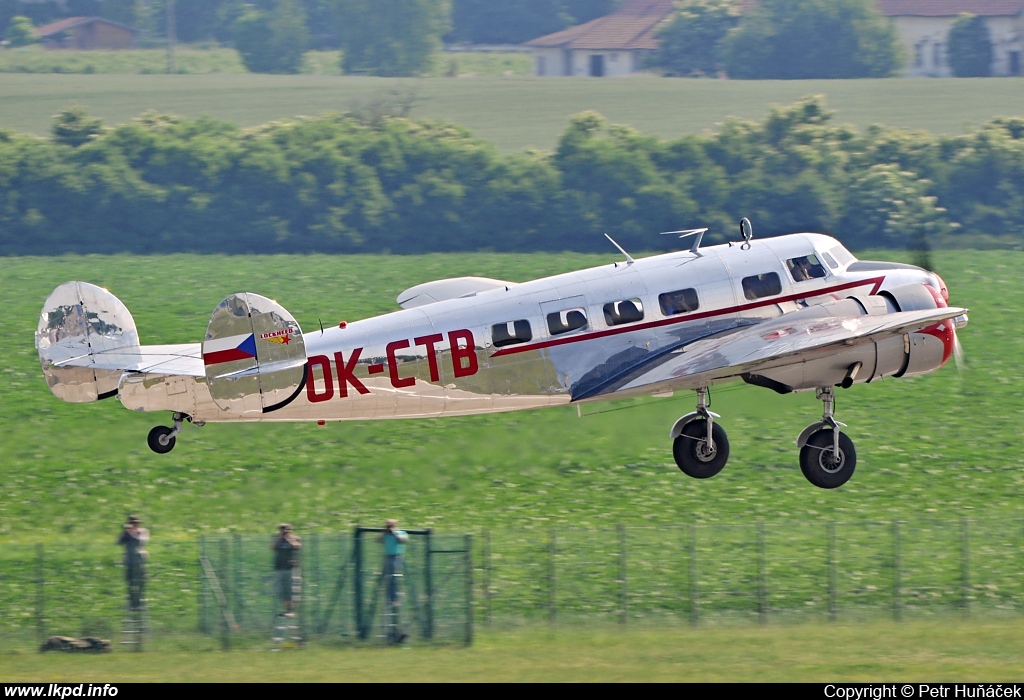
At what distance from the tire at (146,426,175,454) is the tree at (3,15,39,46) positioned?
95837mm

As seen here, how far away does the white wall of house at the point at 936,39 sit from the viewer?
99.5m

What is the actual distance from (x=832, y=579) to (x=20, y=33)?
98.0 meters

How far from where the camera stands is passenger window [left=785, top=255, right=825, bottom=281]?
27578mm

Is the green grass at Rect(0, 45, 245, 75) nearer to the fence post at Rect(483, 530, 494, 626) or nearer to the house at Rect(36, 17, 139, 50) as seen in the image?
the house at Rect(36, 17, 139, 50)

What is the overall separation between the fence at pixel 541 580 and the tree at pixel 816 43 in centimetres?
6681

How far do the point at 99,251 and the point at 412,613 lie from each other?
156 ft

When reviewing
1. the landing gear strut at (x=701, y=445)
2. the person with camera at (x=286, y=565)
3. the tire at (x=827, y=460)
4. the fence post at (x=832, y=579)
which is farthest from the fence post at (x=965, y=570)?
the person with camera at (x=286, y=565)

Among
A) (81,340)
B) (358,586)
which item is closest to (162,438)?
(81,340)

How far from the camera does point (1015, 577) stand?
3325 cm

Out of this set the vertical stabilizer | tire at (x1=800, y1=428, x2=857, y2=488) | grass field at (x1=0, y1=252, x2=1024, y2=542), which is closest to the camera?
the vertical stabilizer

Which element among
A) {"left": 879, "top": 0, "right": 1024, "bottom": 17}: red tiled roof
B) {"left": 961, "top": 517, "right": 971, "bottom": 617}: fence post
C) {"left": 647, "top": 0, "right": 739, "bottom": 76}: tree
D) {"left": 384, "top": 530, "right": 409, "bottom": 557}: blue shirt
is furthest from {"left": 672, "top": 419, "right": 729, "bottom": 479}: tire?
{"left": 879, "top": 0, "right": 1024, "bottom": 17}: red tiled roof

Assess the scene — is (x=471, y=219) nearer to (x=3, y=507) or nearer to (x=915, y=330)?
(x=3, y=507)

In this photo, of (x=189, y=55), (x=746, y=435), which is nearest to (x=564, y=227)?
(x=746, y=435)

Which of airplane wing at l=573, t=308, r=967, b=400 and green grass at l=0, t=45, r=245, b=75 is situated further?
green grass at l=0, t=45, r=245, b=75
